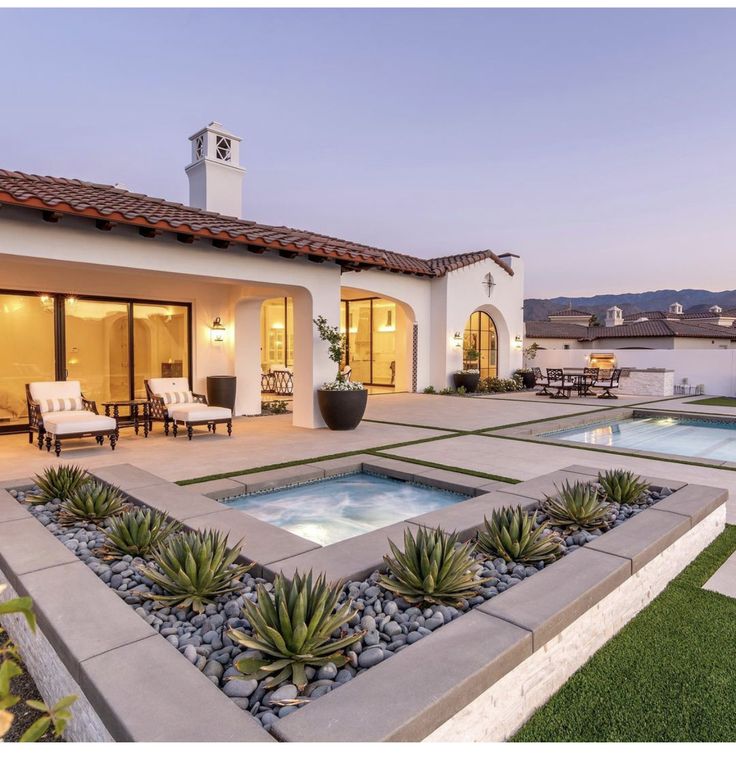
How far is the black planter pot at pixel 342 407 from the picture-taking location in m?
9.74

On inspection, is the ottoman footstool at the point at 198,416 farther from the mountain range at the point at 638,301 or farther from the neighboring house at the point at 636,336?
the mountain range at the point at 638,301

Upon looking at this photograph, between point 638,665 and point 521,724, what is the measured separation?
0.79 m

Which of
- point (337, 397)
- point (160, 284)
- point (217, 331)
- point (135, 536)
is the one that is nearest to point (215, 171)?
point (160, 284)

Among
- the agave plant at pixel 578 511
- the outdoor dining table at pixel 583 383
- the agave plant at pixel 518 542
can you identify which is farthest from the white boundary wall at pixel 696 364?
the agave plant at pixel 518 542

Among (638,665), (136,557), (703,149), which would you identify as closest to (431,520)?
(638,665)

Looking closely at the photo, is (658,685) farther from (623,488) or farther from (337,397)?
Answer: (337,397)

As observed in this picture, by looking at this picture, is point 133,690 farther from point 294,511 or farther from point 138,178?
point 138,178

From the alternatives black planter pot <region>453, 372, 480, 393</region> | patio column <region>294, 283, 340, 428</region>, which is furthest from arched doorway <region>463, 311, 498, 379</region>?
patio column <region>294, 283, 340, 428</region>

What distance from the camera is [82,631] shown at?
97.2 inches

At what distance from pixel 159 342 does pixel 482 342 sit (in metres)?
12.8

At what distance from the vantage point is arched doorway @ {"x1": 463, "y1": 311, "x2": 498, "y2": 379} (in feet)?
64.4

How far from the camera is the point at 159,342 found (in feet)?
37.2

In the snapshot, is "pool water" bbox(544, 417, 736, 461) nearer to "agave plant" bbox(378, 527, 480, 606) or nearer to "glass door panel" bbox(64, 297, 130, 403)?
"agave plant" bbox(378, 527, 480, 606)

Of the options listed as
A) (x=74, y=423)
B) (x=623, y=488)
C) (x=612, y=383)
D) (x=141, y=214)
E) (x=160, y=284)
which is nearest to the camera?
(x=623, y=488)
